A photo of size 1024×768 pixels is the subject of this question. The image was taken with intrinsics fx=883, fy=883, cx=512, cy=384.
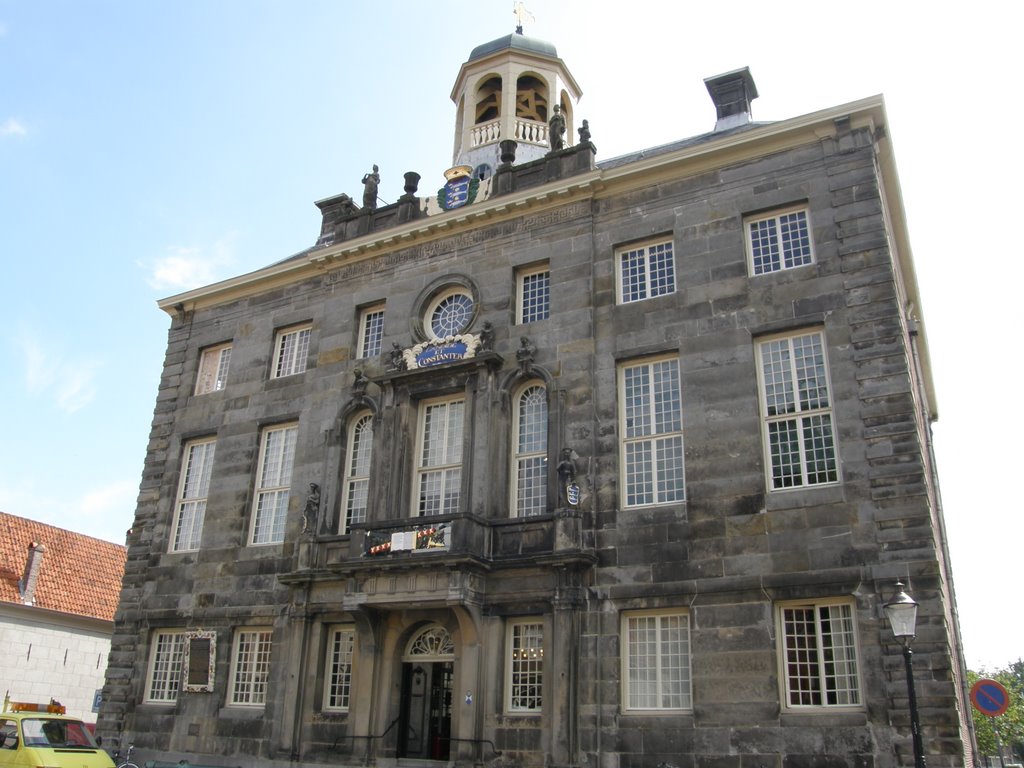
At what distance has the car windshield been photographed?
16609 millimetres

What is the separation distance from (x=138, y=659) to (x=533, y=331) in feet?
45.3


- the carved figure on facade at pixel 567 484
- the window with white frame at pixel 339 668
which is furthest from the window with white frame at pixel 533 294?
the window with white frame at pixel 339 668

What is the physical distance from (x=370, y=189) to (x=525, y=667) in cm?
1444

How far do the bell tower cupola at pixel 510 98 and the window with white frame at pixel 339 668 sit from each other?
583 inches

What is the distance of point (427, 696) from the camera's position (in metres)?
20.0

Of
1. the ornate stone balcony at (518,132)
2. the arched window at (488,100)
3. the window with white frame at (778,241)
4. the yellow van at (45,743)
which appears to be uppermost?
the arched window at (488,100)

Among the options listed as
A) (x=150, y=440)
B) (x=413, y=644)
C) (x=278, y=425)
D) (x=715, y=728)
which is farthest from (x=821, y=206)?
(x=150, y=440)

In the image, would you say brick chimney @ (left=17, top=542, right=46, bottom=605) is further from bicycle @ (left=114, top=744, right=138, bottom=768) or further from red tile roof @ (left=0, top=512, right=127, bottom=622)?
bicycle @ (left=114, top=744, right=138, bottom=768)

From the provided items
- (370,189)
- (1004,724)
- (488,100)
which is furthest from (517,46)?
(1004,724)

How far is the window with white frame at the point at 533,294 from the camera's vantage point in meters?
21.8

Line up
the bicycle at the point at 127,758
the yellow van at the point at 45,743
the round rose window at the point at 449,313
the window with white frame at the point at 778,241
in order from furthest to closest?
the round rose window at the point at 449,313 < the bicycle at the point at 127,758 < the window with white frame at the point at 778,241 < the yellow van at the point at 45,743

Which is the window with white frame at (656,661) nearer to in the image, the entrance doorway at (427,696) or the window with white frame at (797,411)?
the window with white frame at (797,411)

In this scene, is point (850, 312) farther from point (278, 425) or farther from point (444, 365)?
point (278, 425)

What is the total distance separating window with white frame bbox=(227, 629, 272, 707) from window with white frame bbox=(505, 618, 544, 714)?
662 cm
